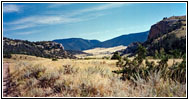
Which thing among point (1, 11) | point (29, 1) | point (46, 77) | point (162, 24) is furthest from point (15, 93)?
point (162, 24)

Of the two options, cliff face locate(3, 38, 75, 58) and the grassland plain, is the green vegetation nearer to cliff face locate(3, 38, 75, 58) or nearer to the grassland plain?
the grassland plain

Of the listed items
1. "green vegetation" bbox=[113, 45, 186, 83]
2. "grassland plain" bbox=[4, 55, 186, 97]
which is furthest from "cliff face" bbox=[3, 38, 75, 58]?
"grassland plain" bbox=[4, 55, 186, 97]

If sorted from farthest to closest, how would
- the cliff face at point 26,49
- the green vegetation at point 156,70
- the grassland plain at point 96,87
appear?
the cliff face at point 26,49 → the green vegetation at point 156,70 → the grassland plain at point 96,87

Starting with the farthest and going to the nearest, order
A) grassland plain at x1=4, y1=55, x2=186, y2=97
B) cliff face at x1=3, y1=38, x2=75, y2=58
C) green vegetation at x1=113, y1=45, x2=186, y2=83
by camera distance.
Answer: cliff face at x1=3, y1=38, x2=75, y2=58 < green vegetation at x1=113, y1=45, x2=186, y2=83 < grassland plain at x1=4, y1=55, x2=186, y2=97

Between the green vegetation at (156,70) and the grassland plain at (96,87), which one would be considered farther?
the green vegetation at (156,70)

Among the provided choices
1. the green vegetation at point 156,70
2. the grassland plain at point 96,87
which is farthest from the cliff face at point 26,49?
the grassland plain at point 96,87

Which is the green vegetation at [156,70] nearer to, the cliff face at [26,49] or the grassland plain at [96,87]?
the grassland plain at [96,87]

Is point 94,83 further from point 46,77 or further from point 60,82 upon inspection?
point 46,77

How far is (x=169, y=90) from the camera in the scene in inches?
226

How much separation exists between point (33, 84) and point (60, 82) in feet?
4.33

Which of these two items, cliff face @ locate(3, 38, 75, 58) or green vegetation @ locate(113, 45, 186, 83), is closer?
green vegetation @ locate(113, 45, 186, 83)

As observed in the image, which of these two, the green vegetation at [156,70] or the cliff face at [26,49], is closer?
the green vegetation at [156,70]

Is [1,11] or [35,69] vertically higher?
[1,11]

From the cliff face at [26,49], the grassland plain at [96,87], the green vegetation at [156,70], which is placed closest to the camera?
the grassland plain at [96,87]
